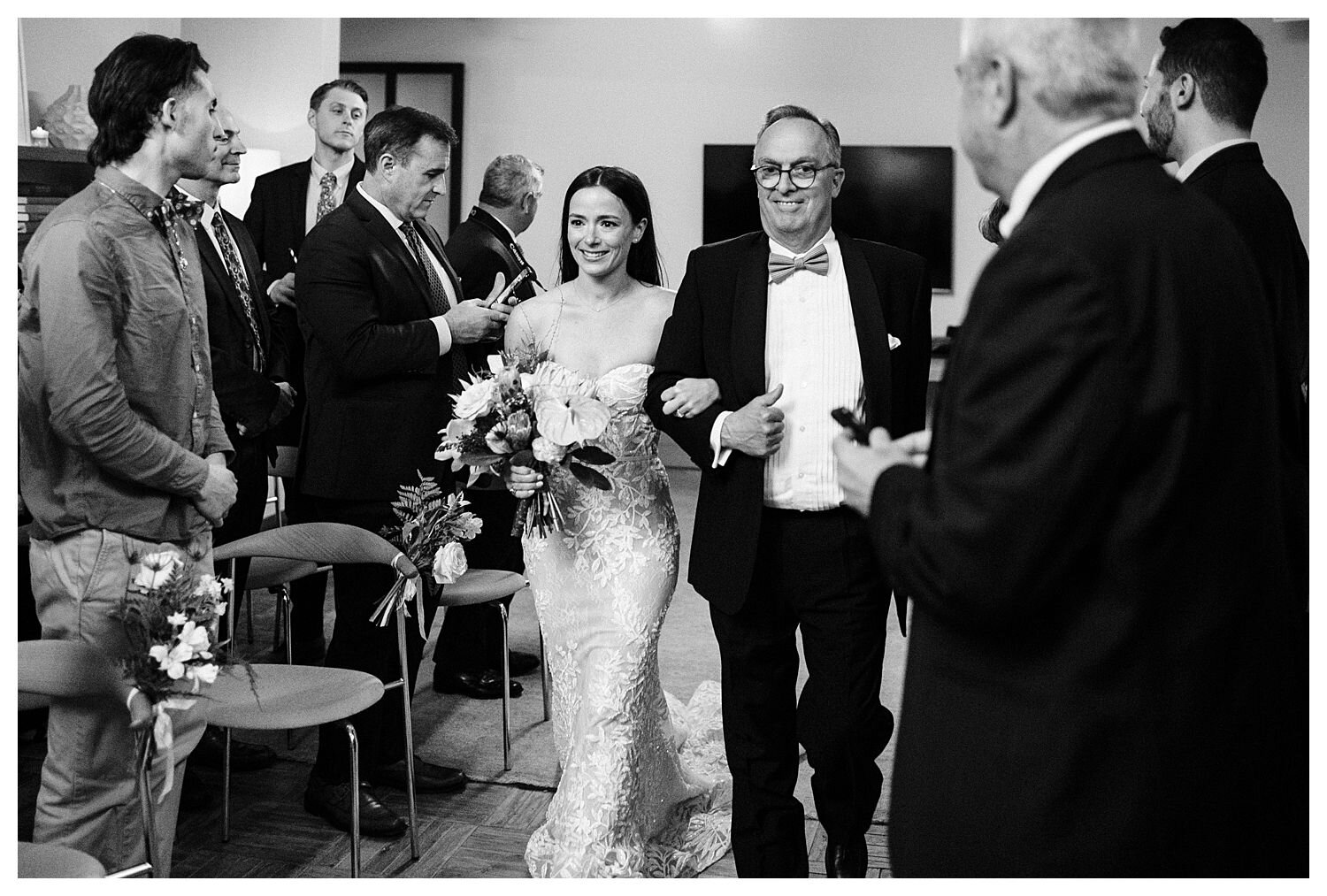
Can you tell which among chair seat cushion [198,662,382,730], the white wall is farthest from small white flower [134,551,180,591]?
the white wall

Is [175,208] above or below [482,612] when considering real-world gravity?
above

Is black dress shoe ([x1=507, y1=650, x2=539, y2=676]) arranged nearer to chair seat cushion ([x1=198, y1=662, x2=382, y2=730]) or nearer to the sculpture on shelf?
chair seat cushion ([x1=198, y1=662, x2=382, y2=730])

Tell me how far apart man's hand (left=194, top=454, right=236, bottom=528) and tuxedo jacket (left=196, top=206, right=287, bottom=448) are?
0.98 m

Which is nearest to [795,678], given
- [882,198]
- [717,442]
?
[717,442]

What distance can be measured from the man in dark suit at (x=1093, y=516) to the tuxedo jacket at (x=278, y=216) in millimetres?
4657

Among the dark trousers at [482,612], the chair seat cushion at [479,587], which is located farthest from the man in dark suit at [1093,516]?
the dark trousers at [482,612]

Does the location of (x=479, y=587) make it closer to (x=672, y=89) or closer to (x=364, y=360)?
(x=364, y=360)

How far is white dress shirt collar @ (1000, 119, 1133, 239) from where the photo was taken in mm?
1563

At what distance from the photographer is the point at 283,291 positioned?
4758 mm

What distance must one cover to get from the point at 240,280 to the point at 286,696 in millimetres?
1597

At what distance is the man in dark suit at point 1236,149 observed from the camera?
2.73 meters

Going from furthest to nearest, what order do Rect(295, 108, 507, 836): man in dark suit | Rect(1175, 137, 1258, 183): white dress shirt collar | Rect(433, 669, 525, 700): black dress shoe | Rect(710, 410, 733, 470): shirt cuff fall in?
Rect(433, 669, 525, 700): black dress shoe → Rect(295, 108, 507, 836): man in dark suit → Rect(710, 410, 733, 470): shirt cuff → Rect(1175, 137, 1258, 183): white dress shirt collar

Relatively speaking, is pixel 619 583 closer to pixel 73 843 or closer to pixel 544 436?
pixel 544 436

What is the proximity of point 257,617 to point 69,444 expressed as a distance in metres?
3.41
